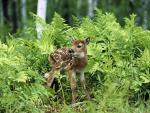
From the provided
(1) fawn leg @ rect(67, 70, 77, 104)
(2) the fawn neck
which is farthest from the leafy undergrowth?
(2) the fawn neck

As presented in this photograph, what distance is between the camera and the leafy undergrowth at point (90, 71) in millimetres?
10633

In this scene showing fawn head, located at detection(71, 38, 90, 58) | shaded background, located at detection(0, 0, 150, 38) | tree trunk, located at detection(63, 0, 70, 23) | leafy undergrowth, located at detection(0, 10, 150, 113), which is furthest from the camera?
tree trunk, located at detection(63, 0, 70, 23)

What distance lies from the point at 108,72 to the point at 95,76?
421 millimetres

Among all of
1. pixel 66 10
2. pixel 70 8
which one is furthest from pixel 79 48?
pixel 70 8

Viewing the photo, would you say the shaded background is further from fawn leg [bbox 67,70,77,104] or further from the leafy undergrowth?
fawn leg [bbox 67,70,77,104]

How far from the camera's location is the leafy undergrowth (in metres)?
10.6

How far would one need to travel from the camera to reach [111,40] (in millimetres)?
12516

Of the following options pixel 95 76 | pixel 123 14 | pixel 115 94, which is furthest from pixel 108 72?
pixel 123 14

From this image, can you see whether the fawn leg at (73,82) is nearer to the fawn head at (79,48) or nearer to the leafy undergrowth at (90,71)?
the leafy undergrowth at (90,71)

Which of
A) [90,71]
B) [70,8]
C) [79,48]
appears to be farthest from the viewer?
[70,8]

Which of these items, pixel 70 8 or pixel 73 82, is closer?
pixel 73 82

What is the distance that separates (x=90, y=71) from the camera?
1162 cm

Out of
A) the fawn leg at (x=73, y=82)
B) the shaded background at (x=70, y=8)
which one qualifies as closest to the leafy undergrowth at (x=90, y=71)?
the fawn leg at (x=73, y=82)

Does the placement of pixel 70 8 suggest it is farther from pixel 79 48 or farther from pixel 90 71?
pixel 79 48
